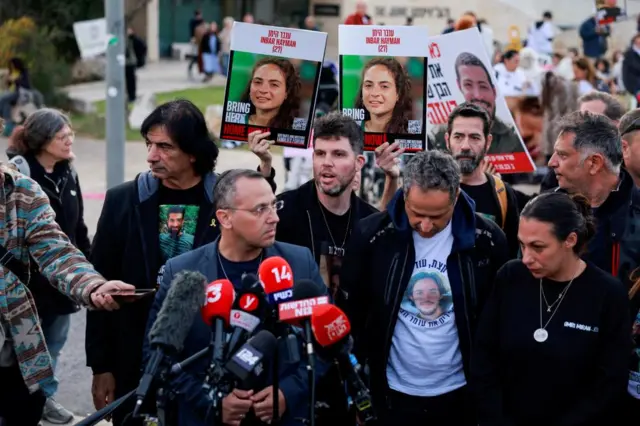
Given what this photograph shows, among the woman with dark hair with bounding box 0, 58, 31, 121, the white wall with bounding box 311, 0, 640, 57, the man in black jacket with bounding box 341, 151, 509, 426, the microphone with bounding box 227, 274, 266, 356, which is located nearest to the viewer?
the microphone with bounding box 227, 274, 266, 356

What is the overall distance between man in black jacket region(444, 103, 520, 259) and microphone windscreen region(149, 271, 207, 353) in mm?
2254

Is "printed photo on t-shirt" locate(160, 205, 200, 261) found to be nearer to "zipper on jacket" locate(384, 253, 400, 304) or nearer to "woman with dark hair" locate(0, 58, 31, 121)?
"zipper on jacket" locate(384, 253, 400, 304)

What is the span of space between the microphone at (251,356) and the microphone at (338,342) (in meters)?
0.17

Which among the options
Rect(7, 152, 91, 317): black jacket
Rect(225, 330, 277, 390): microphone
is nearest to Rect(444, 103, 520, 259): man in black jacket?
Rect(225, 330, 277, 390): microphone

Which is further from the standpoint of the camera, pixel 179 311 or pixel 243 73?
pixel 243 73

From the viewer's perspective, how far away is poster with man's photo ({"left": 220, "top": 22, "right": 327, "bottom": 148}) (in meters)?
5.77

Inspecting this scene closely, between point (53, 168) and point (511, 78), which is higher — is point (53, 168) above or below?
below

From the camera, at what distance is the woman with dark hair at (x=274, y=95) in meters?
5.77

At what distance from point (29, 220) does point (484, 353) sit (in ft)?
6.83

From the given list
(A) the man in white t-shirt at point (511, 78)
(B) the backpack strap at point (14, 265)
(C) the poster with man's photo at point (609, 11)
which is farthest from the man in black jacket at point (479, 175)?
(A) the man in white t-shirt at point (511, 78)

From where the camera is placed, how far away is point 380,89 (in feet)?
19.4

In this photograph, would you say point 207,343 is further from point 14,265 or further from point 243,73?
point 243,73

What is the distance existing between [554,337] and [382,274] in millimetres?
854

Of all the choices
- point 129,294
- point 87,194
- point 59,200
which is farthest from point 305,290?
point 87,194
